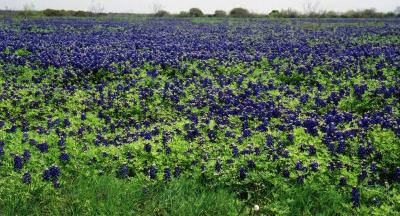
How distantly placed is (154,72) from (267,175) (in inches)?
A: 340

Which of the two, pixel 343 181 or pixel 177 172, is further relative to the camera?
pixel 177 172

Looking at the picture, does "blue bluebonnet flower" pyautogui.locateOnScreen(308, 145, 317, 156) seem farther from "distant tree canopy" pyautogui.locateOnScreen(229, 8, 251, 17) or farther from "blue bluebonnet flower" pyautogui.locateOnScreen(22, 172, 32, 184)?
"distant tree canopy" pyautogui.locateOnScreen(229, 8, 251, 17)

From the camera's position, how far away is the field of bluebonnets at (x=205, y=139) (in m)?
5.68

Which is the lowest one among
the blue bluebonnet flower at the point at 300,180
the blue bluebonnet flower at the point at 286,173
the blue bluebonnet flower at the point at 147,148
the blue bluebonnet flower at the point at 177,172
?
the blue bluebonnet flower at the point at 177,172

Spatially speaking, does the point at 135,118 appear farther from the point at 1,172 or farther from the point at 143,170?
the point at 1,172

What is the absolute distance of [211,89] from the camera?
445 inches

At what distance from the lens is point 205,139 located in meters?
7.51

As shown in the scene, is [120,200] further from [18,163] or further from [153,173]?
[18,163]

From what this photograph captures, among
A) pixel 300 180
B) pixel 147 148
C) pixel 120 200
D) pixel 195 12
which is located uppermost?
pixel 195 12

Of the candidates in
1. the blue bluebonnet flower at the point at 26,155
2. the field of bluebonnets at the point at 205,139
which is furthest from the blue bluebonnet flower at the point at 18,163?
the blue bluebonnet flower at the point at 26,155

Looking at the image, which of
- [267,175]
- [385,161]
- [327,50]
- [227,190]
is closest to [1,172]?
[227,190]

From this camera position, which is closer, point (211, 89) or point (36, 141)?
point (36, 141)

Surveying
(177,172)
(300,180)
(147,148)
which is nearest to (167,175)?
(177,172)

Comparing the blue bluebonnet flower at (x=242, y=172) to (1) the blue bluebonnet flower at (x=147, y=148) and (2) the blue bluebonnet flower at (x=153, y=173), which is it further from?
(1) the blue bluebonnet flower at (x=147, y=148)
